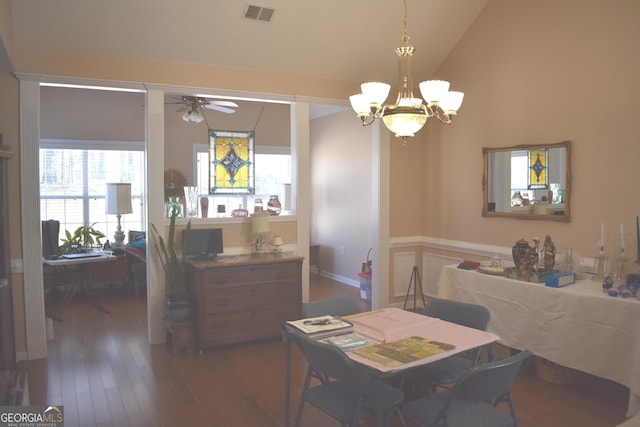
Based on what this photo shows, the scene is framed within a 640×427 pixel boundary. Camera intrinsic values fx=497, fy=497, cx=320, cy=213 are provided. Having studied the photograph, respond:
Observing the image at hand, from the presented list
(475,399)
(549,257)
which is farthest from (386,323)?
(549,257)

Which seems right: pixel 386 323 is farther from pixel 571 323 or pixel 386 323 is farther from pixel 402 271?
pixel 402 271

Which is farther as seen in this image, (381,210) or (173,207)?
(381,210)

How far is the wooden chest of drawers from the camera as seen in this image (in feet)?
14.5

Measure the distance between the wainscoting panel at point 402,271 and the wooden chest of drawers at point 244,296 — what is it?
57.5 inches

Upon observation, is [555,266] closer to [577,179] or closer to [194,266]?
[577,179]

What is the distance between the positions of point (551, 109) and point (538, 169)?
525mm

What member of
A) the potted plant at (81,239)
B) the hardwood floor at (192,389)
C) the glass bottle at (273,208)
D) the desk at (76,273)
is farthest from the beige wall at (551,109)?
the potted plant at (81,239)

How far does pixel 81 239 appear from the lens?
6965 mm

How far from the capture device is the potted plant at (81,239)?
21.8 feet

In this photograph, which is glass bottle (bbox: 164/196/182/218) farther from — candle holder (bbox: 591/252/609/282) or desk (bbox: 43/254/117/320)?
candle holder (bbox: 591/252/609/282)

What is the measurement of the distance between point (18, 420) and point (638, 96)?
438 centimetres
